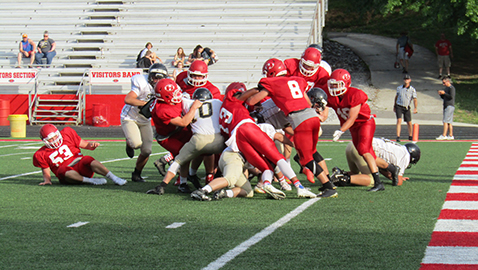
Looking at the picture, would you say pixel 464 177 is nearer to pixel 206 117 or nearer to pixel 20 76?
pixel 206 117

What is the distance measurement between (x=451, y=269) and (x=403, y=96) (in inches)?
477

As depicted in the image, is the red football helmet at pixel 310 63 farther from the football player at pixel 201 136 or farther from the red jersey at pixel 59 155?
the red jersey at pixel 59 155

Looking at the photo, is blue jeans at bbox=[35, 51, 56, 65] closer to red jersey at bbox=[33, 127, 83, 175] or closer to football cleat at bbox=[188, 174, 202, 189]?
red jersey at bbox=[33, 127, 83, 175]

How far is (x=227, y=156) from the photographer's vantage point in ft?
21.6

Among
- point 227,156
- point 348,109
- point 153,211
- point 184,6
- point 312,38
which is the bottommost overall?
point 153,211

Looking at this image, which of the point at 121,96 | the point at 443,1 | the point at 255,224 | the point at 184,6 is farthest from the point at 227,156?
the point at 184,6

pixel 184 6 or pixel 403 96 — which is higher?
pixel 184 6

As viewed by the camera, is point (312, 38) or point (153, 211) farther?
point (312, 38)

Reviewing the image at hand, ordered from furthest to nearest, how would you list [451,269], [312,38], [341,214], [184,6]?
[184,6], [312,38], [341,214], [451,269]

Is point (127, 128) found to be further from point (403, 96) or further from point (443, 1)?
point (443, 1)

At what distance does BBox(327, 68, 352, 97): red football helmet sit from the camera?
277 inches

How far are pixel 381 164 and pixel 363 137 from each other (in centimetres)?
64

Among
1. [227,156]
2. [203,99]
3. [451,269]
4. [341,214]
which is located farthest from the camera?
[203,99]

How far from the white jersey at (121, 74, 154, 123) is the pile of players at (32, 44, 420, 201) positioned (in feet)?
0.05
